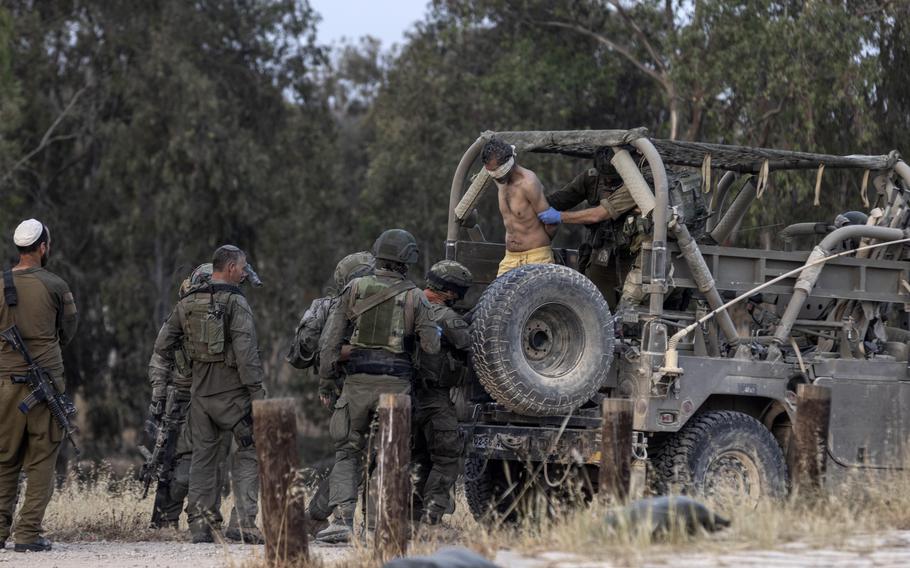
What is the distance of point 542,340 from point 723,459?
5.05ft

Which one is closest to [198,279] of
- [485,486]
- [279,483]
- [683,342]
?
[485,486]

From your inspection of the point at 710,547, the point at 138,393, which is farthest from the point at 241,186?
the point at 710,547

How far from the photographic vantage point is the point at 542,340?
1020cm

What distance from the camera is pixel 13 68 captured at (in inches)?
1206

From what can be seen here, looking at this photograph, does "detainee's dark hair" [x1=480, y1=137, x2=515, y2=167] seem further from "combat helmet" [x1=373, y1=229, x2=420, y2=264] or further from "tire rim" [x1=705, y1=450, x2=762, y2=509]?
"tire rim" [x1=705, y1=450, x2=762, y2=509]

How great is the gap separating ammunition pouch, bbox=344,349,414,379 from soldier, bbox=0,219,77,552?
2055 mm

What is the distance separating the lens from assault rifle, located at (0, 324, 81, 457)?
980cm

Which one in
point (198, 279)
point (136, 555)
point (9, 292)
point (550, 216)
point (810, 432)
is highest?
point (550, 216)

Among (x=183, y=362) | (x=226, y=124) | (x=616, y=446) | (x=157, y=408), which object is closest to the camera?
(x=616, y=446)

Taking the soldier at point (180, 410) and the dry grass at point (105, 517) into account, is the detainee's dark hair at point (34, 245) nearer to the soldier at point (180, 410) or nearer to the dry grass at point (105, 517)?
the soldier at point (180, 410)

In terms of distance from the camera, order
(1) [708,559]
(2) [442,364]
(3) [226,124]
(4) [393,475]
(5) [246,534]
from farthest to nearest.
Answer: (3) [226,124] < (5) [246,534] < (2) [442,364] < (4) [393,475] < (1) [708,559]

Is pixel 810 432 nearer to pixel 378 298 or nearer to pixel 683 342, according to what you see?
pixel 683 342

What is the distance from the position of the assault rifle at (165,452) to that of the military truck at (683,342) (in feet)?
7.74

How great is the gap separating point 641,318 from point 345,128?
3566cm
